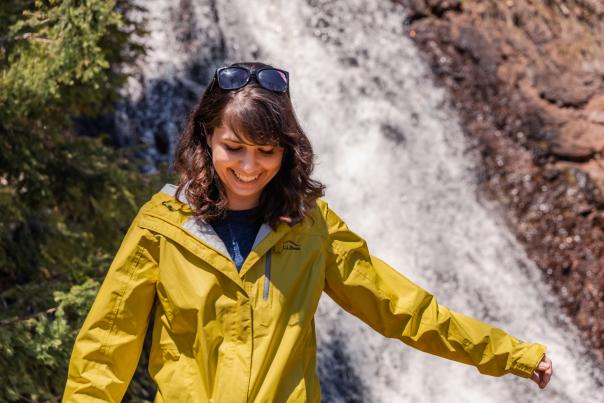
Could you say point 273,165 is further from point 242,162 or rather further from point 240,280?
point 240,280

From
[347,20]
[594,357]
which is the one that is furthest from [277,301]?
[347,20]

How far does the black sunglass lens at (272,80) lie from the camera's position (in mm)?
2639

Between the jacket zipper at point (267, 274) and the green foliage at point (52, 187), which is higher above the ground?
the jacket zipper at point (267, 274)

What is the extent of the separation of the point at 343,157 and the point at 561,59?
268cm

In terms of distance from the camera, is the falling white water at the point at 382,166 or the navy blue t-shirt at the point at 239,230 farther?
the falling white water at the point at 382,166

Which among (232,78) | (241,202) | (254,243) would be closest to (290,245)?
(254,243)

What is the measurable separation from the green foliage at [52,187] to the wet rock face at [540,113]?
3.98 meters

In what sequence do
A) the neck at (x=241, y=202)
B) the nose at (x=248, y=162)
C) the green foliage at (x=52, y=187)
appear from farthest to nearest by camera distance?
the green foliage at (x=52, y=187) < the neck at (x=241, y=202) < the nose at (x=248, y=162)

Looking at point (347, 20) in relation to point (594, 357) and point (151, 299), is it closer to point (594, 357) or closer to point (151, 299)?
point (594, 357)

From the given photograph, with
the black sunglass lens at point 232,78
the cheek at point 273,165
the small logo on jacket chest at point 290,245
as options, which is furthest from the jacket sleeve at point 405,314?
the black sunglass lens at point 232,78

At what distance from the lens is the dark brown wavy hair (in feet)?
8.48

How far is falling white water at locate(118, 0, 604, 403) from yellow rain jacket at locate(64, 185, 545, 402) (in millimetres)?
4291

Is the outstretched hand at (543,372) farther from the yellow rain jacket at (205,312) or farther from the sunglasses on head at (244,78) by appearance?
the sunglasses on head at (244,78)

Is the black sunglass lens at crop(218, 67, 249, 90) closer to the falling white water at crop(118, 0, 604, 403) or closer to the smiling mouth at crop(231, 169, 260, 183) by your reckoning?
the smiling mouth at crop(231, 169, 260, 183)
